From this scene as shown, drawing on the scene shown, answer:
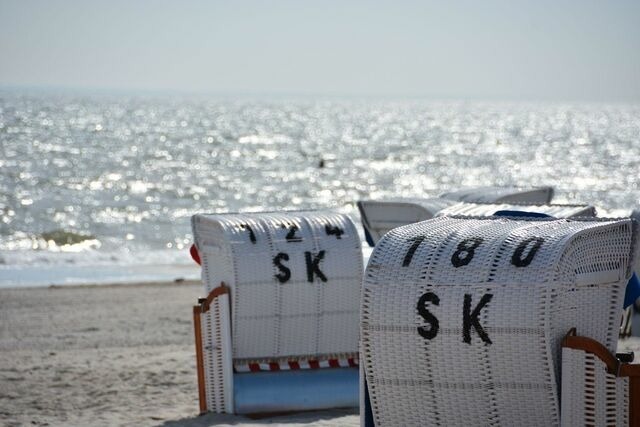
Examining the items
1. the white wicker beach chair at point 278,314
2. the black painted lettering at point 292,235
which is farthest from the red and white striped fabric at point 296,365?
the black painted lettering at point 292,235

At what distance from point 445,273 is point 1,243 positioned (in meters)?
23.6

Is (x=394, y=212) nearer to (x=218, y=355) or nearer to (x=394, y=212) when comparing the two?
(x=394, y=212)

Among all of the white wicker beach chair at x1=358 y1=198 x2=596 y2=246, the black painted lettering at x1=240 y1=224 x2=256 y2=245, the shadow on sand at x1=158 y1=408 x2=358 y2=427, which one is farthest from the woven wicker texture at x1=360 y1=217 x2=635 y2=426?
the white wicker beach chair at x1=358 y1=198 x2=596 y2=246

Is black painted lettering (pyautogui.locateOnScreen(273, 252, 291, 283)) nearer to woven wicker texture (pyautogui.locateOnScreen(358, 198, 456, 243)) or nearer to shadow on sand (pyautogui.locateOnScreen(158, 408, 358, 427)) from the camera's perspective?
shadow on sand (pyautogui.locateOnScreen(158, 408, 358, 427))

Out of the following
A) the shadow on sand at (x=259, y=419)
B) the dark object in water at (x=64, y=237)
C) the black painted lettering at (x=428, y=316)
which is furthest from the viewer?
the dark object in water at (x=64, y=237)

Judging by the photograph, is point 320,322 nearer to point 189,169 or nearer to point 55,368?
point 55,368

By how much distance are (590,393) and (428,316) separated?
0.89m

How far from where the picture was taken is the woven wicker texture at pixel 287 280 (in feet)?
28.6

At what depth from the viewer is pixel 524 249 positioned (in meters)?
5.63

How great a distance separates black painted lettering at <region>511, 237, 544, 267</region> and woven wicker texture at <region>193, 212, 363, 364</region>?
11.1 feet

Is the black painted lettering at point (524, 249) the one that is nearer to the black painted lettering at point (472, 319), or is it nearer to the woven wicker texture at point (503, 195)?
the black painted lettering at point (472, 319)

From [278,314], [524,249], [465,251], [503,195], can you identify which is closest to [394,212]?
[503,195]

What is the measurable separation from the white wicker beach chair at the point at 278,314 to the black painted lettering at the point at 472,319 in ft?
11.0

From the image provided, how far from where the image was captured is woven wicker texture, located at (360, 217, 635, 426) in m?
5.49
